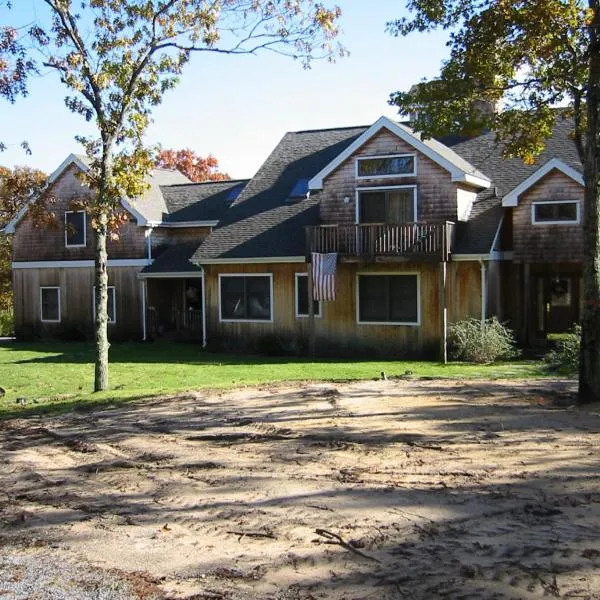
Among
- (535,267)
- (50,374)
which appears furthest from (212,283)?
(535,267)

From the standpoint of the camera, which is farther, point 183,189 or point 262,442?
point 183,189

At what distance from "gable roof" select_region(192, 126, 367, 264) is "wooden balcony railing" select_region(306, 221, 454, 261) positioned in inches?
40.3

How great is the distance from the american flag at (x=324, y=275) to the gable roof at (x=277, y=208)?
120 centimetres

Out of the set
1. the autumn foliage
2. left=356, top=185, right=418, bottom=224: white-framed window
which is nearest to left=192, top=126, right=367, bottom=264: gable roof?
left=356, top=185, right=418, bottom=224: white-framed window

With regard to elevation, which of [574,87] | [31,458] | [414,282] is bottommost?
[31,458]

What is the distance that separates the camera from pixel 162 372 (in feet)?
64.4

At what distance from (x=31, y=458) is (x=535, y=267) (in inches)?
664

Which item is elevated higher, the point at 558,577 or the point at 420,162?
the point at 420,162

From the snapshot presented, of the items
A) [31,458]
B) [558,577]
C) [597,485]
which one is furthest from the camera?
[31,458]

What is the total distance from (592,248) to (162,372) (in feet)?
36.6

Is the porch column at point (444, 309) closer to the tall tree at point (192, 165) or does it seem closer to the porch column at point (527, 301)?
the porch column at point (527, 301)

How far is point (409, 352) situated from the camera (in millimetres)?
22766

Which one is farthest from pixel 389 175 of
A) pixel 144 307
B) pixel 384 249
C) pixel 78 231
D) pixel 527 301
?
pixel 78 231

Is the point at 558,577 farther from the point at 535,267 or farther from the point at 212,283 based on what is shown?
the point at 212,283
